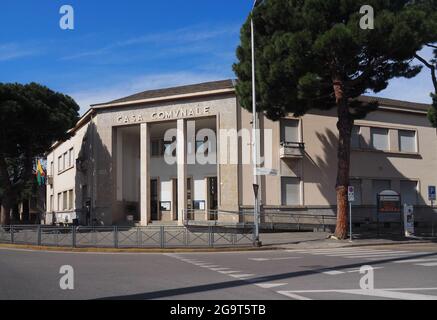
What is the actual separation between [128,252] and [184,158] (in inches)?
574

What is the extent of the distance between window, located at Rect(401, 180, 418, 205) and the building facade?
0.08m

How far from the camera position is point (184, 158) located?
1437 inches

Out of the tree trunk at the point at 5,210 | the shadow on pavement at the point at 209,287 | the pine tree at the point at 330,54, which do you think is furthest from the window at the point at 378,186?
the tree trunk at the point at 5,210

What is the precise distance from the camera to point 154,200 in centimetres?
4041

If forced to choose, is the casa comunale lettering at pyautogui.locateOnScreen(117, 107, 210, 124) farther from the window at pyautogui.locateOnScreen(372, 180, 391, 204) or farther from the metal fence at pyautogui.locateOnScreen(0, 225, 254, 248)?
the window at pyautogui.locateOnScreen(372, 180, 391, 204)

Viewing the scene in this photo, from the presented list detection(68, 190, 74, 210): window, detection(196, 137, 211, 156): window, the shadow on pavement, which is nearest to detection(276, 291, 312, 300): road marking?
the shadow on pavement

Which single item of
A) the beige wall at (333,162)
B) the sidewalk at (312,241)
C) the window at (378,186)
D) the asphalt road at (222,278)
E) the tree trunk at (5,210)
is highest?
the beige wall at (333,162)

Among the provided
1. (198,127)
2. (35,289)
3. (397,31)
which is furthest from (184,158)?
(35,289)

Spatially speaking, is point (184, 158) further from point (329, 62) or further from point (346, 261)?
point (346, 261)

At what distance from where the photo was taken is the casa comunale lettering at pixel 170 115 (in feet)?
118

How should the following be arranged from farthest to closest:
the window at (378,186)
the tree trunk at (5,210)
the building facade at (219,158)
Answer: the tree trunk at (5,210) → the window at (378,186) → the building facade at (219,158)

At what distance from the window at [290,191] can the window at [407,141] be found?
1046 cm

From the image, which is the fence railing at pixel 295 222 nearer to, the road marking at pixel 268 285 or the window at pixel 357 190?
the window at pixel 357 190

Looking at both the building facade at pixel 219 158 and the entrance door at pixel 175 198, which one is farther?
the entrance door at pixel 175 198
